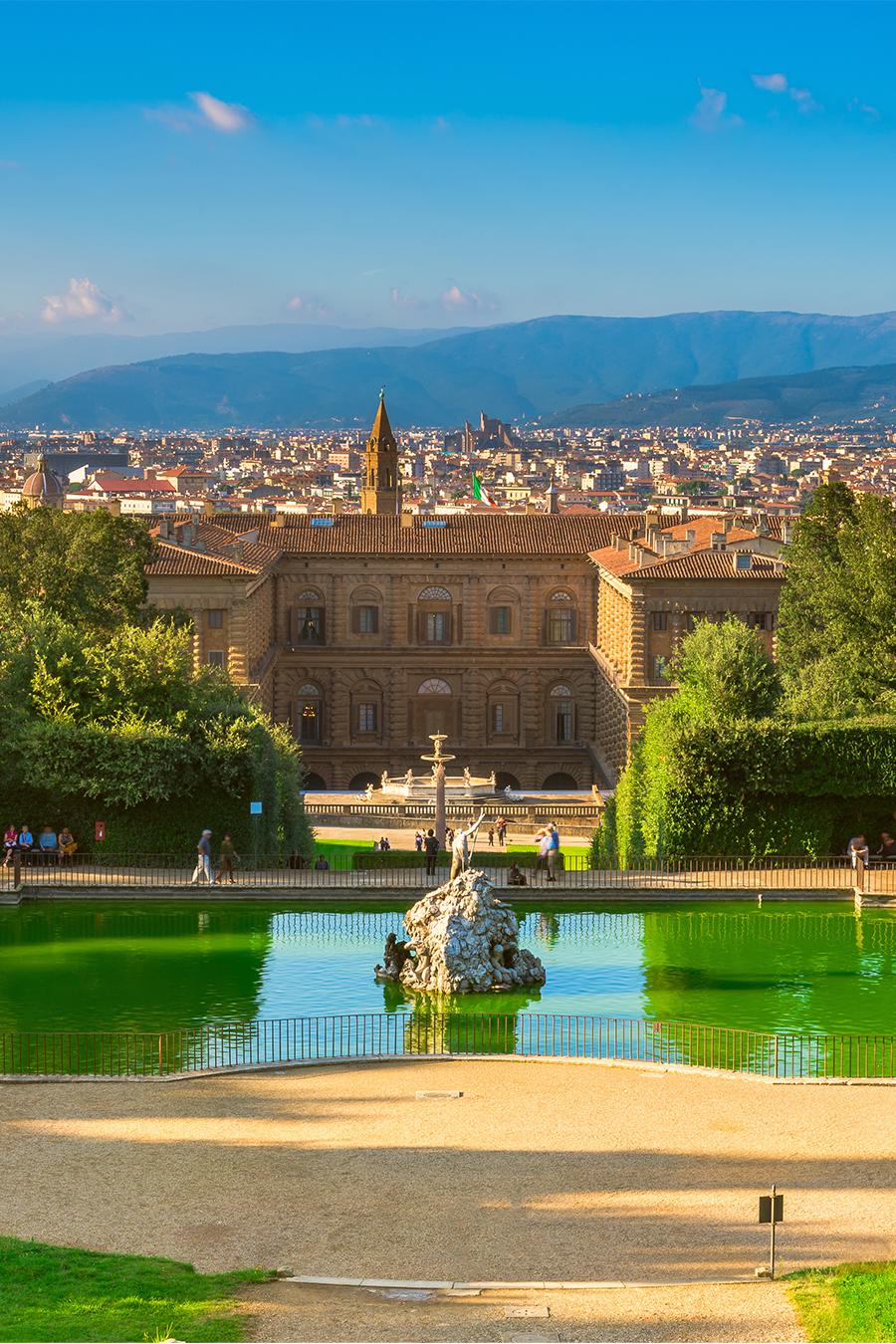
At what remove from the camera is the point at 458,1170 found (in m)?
23.1

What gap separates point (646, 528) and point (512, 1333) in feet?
221

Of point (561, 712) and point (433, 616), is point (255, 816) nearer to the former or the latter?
point (433, 616)

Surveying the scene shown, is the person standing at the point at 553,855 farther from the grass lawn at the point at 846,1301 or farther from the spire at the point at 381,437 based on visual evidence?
the spire at the point at 381,437

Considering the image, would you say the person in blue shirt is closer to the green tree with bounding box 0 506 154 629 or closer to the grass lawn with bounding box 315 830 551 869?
the grass lawn with bounding box 315 830 551 869

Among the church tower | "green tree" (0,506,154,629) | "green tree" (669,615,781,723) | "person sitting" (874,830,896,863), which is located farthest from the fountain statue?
the church tower

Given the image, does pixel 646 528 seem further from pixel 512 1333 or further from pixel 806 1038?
pixel 512 1333

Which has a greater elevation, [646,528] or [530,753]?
[646,528]

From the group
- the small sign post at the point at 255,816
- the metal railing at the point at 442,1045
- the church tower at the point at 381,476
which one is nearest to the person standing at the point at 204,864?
the small sign post at the point at 255,816

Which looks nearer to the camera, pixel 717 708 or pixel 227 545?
pixel 717 708

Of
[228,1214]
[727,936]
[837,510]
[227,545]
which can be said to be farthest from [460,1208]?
[227,545]

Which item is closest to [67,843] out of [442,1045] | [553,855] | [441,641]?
[553,855]

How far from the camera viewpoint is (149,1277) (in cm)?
1883

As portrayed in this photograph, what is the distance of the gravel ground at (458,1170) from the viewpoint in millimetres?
20203

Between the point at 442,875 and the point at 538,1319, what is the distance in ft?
84.4
